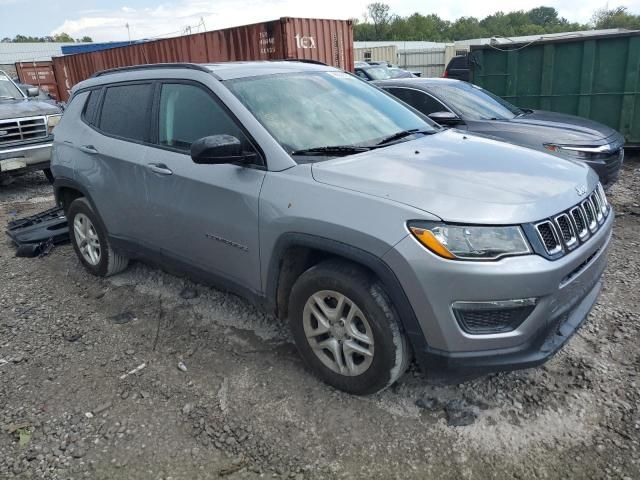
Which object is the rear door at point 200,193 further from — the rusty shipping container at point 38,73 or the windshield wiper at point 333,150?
the rusty shipping container at point 38,73

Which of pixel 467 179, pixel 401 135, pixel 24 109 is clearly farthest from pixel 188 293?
pixel 24 109

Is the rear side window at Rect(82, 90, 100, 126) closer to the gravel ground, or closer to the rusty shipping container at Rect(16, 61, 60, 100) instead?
the gravel ground

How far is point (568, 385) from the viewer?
2914 mm

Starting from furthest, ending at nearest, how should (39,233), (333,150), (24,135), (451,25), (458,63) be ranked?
(451,25) < (458,63) < (24,135) < (39,233) < (333,150)

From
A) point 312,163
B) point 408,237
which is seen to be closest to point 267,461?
point 408,237

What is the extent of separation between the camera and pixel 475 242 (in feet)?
7.55

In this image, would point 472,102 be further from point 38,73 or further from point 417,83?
point 38,73

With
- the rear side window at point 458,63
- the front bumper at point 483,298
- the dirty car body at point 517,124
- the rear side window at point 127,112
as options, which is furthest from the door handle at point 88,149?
the rear side window at point 458,63

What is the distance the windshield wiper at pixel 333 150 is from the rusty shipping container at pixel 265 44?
7160 millimetres

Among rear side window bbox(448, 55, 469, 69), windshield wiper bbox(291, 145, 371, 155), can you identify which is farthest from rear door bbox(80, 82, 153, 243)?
rear side window bbox(448, 55, 469, 69)

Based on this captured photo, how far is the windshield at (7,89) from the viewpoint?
366 inches

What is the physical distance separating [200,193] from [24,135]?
6.72 meters

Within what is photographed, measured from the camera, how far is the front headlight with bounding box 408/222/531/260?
2295 millimetres

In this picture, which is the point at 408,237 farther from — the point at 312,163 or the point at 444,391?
the point at 444,391
